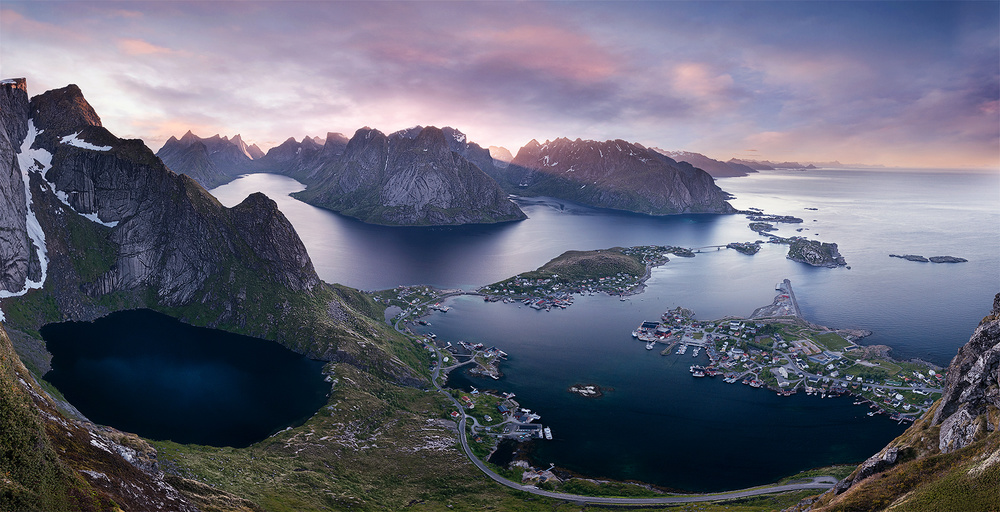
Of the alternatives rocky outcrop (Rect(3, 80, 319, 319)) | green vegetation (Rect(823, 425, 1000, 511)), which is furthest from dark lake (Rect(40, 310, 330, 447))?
green vegetation (Rect(823, 425, 1000, 511))

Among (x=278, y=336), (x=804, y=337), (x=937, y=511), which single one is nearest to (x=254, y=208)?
(x=278, y=336)

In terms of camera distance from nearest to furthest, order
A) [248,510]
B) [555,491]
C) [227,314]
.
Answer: [248,510]
[555,491]
[227,314]

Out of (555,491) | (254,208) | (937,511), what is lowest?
(555,491)

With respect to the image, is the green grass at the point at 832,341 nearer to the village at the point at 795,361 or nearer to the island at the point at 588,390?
the village at the point at 795,361

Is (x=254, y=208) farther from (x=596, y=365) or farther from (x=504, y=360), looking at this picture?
(x=596, y=365)

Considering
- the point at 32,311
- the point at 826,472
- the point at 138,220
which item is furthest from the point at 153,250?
the point at 826,472

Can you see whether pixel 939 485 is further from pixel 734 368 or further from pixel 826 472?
pixel 734 368

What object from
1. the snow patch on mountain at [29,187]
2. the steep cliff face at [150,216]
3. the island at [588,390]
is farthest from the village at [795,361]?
the snow patch on mountain at [29,187]
